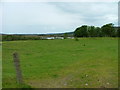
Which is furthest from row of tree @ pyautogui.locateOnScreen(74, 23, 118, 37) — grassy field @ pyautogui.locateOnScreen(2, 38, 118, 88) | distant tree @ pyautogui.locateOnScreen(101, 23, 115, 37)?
grassy field @ pyautogui.locateOnScreen(2, 38, 118, 88)

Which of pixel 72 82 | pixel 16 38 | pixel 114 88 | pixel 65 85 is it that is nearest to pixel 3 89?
pixel 65 85

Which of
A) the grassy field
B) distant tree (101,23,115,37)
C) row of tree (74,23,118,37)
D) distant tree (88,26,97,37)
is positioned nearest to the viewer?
the grassy field

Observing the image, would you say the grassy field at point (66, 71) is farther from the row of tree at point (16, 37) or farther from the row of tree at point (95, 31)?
the row of tree at point (95, 31)

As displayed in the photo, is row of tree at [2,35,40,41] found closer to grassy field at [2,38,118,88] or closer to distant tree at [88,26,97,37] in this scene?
grassy field at [2,38,118,88]

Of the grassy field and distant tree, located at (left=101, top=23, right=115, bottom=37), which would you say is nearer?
the grassy field

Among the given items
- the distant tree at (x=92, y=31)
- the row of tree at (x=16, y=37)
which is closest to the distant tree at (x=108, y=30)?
the distant tree at (x=92, y=31)

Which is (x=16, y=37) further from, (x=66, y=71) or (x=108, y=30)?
(x=108, y=30)

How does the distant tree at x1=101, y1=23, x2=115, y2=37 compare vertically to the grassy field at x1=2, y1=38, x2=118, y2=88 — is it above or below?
above

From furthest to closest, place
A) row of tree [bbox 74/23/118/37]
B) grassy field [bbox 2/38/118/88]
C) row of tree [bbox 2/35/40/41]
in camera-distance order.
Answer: row of tree [bbox 74/23/118/37] → row of tree [bbox 2/35/40/41] → grassy field [bbox 2/38/118/88]

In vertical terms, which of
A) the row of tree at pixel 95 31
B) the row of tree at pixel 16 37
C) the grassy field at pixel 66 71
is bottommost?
the grassy field at pixel 66 71

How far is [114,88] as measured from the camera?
19.8 feet

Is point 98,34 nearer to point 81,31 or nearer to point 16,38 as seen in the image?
point 81,31

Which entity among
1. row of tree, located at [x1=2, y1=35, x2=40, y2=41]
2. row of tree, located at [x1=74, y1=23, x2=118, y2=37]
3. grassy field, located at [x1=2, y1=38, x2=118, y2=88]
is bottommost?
grassy field, located at [x1=2, y1=38, x2=118, y2=88]

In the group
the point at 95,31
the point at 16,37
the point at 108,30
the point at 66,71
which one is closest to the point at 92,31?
the point at 95,31
